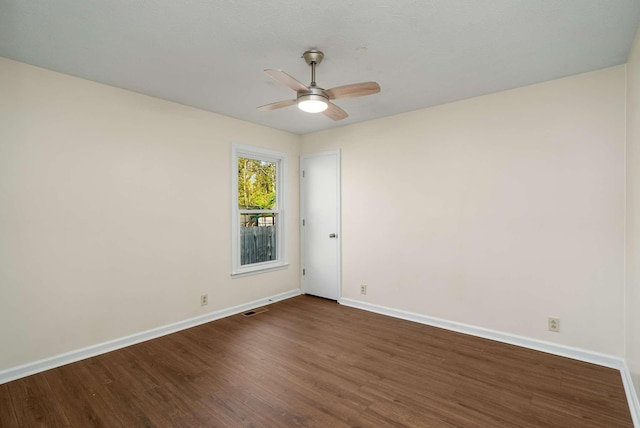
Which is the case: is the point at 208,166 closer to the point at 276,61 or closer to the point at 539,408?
the point at 276,61

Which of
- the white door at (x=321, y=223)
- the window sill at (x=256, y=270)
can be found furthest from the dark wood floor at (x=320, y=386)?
the white door at (x=321, y=223)

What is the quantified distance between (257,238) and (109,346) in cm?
212

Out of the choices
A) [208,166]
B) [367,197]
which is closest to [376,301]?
[367,197]

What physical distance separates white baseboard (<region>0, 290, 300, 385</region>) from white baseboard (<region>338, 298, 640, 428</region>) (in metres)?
2.00

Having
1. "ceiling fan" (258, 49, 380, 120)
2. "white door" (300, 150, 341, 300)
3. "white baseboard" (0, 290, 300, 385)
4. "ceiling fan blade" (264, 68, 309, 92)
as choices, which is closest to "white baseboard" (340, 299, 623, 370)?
"white door" (300, 150, 341, 300)

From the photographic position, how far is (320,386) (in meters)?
2.34

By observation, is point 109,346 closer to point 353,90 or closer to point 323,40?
point 353,90

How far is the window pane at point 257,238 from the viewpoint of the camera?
4309mm

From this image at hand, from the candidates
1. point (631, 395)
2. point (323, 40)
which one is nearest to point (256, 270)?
point (323, 40)

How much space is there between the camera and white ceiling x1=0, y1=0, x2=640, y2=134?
72.8 inches

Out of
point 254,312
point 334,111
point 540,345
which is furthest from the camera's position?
point 254,312

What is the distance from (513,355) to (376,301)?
1653 mm

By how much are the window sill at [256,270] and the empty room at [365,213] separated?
0.10 m

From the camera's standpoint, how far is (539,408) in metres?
2.07
